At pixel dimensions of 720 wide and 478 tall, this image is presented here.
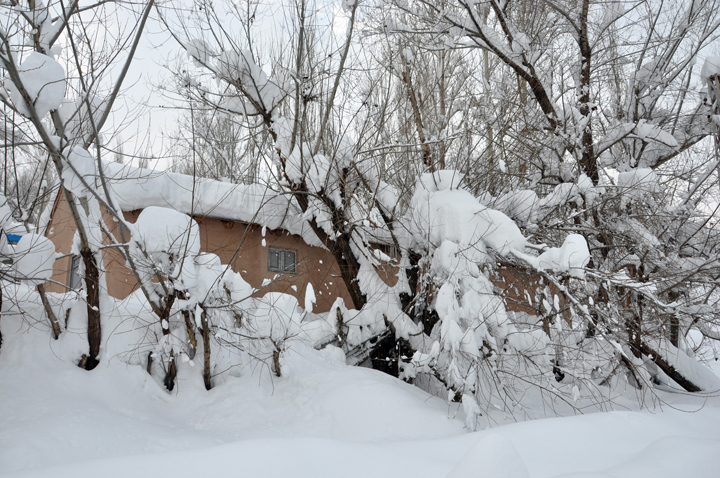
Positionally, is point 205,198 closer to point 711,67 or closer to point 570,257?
point 570,257

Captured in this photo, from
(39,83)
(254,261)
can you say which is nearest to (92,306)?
(39,83)

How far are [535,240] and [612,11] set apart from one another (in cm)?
343

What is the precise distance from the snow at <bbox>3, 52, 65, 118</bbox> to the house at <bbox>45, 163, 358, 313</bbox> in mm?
2863

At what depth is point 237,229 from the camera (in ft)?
28.6

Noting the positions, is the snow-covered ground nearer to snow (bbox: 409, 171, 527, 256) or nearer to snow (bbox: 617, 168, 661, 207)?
snow (bbox: 409, 171, 527, 256)

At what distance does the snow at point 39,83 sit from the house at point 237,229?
286cm

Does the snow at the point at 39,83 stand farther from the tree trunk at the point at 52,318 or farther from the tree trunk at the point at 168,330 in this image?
the tree trunk at the point at 168,330

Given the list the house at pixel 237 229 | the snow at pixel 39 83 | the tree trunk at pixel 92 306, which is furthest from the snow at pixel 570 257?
the snow at pixel 39 83

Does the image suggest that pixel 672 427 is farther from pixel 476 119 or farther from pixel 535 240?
pixel 476 119

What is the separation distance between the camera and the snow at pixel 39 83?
4.07 meters

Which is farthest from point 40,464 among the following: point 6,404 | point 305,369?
point 305,369

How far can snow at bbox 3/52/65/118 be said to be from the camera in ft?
13.3

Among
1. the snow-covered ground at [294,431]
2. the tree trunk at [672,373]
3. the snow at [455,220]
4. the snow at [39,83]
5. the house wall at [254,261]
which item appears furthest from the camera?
the house wall at [254,261]

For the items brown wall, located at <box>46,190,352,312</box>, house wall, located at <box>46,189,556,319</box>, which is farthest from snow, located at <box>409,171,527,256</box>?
brown wall, located at <box>46,190,352,312</box>
